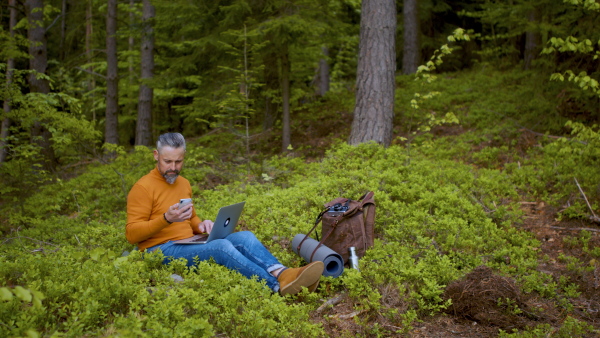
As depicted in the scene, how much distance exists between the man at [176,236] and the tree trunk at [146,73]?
26.5ft

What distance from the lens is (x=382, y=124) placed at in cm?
843

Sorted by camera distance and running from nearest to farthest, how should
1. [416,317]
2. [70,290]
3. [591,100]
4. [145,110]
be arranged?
[70,290], [416,317], [591,100], [145,110]

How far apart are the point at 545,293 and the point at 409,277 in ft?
4.99

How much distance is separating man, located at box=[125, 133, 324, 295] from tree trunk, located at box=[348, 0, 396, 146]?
184 inches

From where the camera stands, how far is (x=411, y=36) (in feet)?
49.6

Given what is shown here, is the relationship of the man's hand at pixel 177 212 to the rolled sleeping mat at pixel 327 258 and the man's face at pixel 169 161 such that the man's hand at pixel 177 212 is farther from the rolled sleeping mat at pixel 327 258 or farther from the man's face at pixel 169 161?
the rolled sleeping mat at pixel 327 258

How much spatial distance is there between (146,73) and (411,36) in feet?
30.2

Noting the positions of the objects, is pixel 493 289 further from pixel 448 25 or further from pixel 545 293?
pixel 448 25

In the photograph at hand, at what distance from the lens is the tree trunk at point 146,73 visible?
12.1 m

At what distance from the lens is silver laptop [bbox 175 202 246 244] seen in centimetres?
423

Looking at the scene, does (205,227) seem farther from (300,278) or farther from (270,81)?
(270,81)

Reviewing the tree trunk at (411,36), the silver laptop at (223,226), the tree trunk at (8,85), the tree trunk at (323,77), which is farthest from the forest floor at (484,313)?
the tree trunk at (323,77)

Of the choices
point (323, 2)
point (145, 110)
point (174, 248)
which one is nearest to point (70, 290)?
point (174, 248)

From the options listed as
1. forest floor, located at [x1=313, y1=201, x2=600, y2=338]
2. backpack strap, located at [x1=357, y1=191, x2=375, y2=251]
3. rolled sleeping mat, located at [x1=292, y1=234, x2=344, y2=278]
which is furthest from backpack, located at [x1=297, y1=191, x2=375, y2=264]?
forest floor, located at [x1=313, y1=201, x2=600, y2=338]
